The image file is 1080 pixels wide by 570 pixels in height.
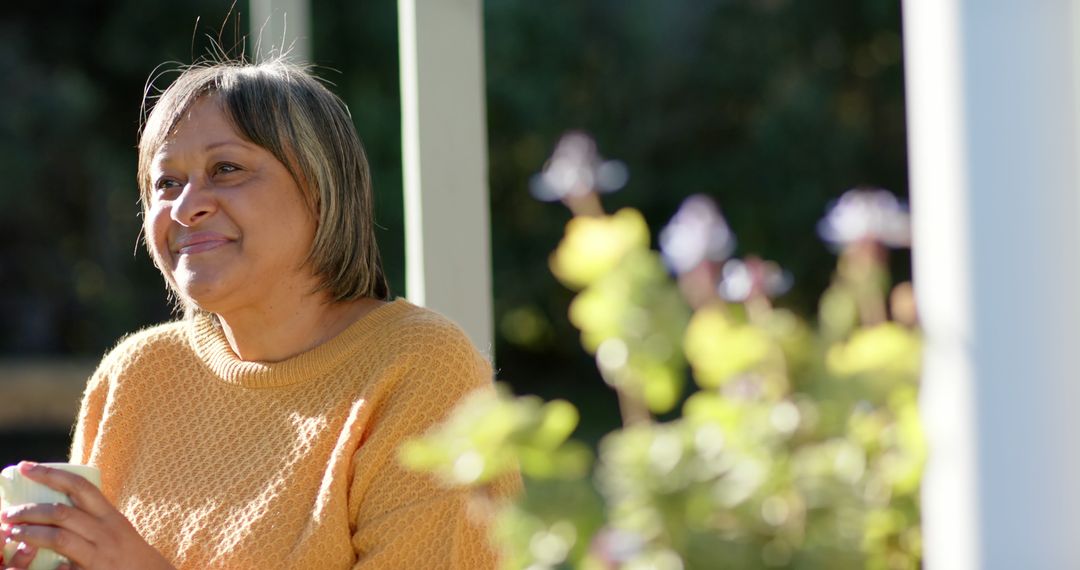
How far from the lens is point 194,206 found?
1817 millimetres

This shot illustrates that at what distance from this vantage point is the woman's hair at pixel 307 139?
6.11 ft

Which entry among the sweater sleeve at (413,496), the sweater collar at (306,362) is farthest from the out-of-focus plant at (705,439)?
the sweater collar at (306,362)

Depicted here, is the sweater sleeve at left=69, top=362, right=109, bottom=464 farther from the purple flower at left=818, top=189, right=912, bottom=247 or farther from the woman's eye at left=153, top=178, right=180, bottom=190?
the purple flower at left=818, top=189, right=912, bottom=247

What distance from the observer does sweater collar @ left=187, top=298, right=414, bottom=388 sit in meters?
1.87

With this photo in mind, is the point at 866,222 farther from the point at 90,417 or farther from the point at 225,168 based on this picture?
the point at 90,417

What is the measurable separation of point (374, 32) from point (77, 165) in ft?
6.83

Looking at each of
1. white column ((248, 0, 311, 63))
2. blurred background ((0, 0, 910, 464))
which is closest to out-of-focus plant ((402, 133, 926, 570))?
white column ((248, 0, 311, 63))

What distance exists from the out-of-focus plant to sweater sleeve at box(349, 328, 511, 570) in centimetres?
80

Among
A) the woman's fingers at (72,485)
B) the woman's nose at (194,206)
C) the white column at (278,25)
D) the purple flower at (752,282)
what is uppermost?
the white column at (278,25)

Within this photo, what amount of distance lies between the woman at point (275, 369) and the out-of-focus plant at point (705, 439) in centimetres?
85

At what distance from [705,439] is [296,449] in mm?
1064

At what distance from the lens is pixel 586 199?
1.05 meters

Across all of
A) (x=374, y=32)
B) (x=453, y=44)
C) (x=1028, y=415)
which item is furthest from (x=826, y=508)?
(x=374, y=32)

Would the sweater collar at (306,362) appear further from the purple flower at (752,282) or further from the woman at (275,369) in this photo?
the purple flower at (752,282)
